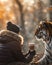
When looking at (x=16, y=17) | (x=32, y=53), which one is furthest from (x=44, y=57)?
(x=16, y=17)

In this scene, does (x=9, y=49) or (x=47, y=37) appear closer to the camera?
(x=9, y=49)

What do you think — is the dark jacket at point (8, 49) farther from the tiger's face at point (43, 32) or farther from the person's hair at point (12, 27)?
the tiger's face at point (43, 32)

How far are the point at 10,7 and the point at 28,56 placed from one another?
10.9 meters

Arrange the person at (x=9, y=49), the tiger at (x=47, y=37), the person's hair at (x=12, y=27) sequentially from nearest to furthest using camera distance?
the person at (x=9, y=49) < the person's hair at (x=12, y=27) < the tiger at (x=47, y=37)

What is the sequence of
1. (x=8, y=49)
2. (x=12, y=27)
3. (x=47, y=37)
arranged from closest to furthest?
1. (x=8, y=49)
2. (x=12, y=27)
3. (x=47, y=37)

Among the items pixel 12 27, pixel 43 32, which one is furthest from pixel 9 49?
pixel 43 32

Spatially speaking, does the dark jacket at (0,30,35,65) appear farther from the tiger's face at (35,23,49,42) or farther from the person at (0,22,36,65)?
the tiger's face at (35,23,49,42)

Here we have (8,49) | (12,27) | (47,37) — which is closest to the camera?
(8,49)

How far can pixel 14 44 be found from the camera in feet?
14.1

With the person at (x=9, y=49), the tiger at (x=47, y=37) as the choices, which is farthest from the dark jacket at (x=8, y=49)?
the tiger at (x=47, y=37)

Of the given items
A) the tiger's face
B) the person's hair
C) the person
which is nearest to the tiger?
the tiger's face

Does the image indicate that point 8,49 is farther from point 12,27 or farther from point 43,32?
point 43,32

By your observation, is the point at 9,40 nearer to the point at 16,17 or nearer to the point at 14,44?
the point at 14,44

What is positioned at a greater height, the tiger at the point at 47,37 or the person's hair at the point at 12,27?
the person's hair at the point at 12,27
